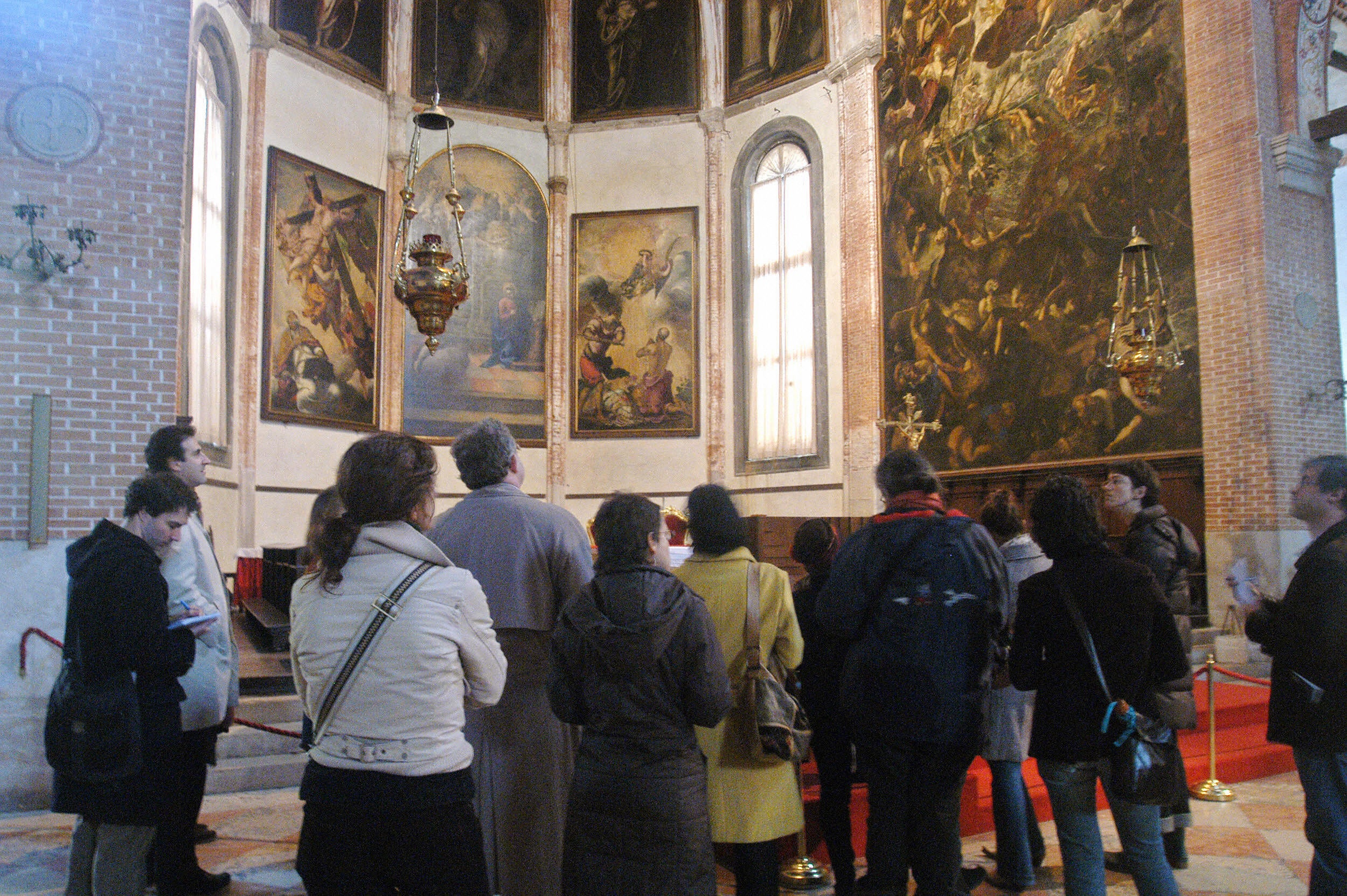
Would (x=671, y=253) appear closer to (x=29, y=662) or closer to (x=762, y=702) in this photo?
(x=29, y=662)

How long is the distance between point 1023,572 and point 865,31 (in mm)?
11993

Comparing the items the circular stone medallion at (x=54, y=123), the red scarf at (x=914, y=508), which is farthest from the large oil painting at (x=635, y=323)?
the red scarf at (x=914, y=508)

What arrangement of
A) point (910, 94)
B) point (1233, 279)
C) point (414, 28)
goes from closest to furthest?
point (1233, 279) < point (910, 94) < point (414, 28)

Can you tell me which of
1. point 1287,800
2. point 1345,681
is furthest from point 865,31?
point 1345,681

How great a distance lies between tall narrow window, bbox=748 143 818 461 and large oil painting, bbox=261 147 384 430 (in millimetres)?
5962

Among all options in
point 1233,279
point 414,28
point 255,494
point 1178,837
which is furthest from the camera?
point 414,28

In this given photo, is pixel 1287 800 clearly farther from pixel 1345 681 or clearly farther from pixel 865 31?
pixel 865 31

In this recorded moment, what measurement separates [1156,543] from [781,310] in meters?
11.5

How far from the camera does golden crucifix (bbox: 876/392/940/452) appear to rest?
1242 cm

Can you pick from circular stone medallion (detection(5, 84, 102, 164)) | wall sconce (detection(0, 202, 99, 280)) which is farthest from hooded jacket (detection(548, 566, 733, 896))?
circular stone medallion (detection(5, 84, 102, 164))

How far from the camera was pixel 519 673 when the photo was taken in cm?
301

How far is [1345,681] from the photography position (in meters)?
2.94

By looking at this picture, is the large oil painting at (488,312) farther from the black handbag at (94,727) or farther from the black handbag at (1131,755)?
the black handbag at (1131,755)

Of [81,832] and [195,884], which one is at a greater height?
[81,832]
